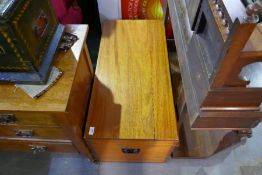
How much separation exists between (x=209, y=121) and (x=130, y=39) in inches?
30.8

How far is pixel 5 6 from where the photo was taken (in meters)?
0.65

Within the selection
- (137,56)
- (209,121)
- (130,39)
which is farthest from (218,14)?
(130,39)

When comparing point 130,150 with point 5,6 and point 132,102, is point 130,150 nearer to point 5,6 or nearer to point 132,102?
point 132,102

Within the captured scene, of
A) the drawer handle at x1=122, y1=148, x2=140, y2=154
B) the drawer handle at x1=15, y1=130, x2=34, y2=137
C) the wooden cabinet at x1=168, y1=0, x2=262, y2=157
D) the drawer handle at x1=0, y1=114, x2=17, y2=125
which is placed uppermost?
the wooden cabinet at x1=168, y1=0, x2=262, y2=157

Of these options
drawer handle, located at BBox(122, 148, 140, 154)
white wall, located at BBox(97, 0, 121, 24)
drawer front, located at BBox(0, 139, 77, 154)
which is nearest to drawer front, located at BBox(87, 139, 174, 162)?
drawer handle, located at BBox(122, 148, 140, 154)

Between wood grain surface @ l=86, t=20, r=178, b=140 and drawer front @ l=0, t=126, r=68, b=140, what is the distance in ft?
0.44

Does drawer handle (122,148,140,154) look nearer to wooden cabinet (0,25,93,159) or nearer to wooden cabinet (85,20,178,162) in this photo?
wooden cabinet (85,20,178,162)

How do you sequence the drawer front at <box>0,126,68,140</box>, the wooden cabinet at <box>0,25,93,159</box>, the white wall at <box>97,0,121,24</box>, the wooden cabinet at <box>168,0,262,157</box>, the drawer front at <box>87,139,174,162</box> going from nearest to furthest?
the wooden cabinet at <box>168,0,262,157</box>
the wooden cabinet at <box>0,25,93,159</box>
the drawer front at <box>0,126,68,140</box>
the drawer front at <box>87,139,174,162</box>
the white wall at <box>97,0,121,24</box>

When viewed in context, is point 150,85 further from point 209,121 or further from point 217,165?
point 217,165

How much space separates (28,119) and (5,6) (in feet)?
1.38

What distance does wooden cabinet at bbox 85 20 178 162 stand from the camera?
106 cm

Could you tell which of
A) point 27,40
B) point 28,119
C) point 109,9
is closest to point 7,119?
point 28,119

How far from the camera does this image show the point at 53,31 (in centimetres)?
93

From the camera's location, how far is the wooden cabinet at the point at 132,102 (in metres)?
1.06
